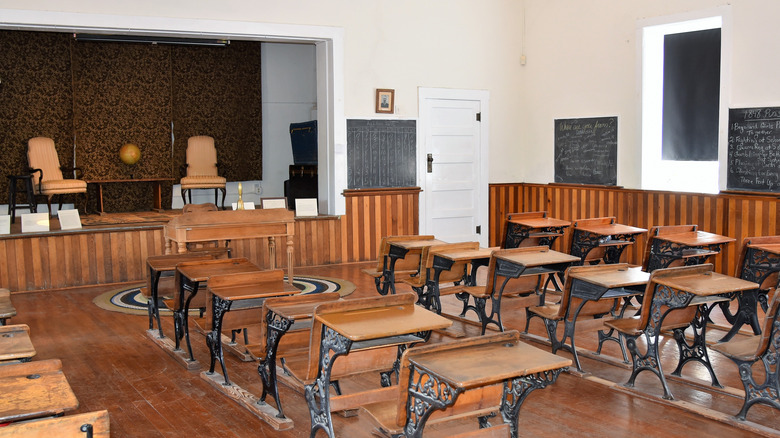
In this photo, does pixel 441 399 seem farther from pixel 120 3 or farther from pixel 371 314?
pixel 120 3

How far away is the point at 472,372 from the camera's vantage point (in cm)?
269

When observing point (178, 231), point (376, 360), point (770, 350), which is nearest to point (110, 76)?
point (178, 231)

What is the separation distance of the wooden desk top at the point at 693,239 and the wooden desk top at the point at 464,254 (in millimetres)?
1695

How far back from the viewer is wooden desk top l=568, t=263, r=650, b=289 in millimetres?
4566

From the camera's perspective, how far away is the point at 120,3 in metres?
8.35

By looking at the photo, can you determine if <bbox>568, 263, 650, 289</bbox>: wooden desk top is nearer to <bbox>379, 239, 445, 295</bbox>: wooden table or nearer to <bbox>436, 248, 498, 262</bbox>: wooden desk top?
<bbox>436, 248, 498, 262</bbox>: wooden desk top

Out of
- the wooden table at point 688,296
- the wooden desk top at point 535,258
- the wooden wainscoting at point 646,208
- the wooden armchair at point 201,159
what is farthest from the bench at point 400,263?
the wooden armchair at point 201,159

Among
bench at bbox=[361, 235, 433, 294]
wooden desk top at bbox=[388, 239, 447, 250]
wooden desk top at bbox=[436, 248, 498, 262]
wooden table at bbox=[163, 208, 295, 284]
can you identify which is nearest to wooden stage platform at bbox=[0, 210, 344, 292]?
wooden table at bbox=[163, 208, 295, 284]

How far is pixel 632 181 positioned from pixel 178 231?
5367 millimetres

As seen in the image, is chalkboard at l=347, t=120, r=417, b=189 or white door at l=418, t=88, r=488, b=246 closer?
chalkboard at l=347, t=120, r=417, b=189

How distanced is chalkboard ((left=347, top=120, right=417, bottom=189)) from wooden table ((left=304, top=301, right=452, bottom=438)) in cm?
620

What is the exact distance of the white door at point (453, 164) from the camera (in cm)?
1020

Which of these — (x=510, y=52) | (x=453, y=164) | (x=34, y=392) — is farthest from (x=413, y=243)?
(x=510, y=52)

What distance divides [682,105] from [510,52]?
2744 mm
